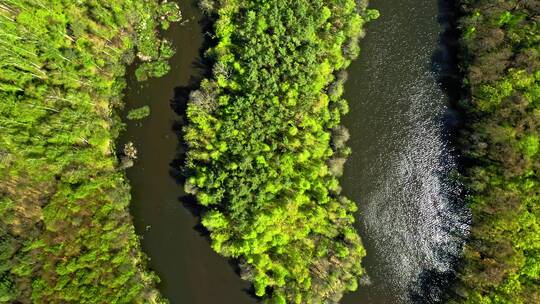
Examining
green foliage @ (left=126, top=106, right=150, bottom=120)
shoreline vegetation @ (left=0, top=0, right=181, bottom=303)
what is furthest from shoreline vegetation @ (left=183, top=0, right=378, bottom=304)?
shoreline vegetation @ (left=0, top=0, right=181, bottom=303)

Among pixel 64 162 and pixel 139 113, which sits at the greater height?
pixel 139 113

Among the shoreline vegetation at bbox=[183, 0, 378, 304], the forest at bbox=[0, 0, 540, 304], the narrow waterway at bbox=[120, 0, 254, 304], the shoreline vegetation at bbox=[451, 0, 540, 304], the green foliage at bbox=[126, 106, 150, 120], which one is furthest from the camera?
the green foliage at bbox=[126, 106, 150, 120]

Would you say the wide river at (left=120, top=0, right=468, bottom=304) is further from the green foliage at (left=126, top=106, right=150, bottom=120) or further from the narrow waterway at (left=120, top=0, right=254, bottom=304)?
the green foliage at (left=126, top=106, right=150, bottom=120)

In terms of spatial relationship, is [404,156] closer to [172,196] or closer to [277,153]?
[277,153]

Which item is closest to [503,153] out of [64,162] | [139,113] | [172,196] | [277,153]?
[277,153]

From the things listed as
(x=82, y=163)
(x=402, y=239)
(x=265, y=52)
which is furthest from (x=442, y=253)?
(x=82, y=163)

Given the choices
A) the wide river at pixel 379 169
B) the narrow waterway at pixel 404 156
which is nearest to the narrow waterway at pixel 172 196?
the wide river at pixel 379 169
